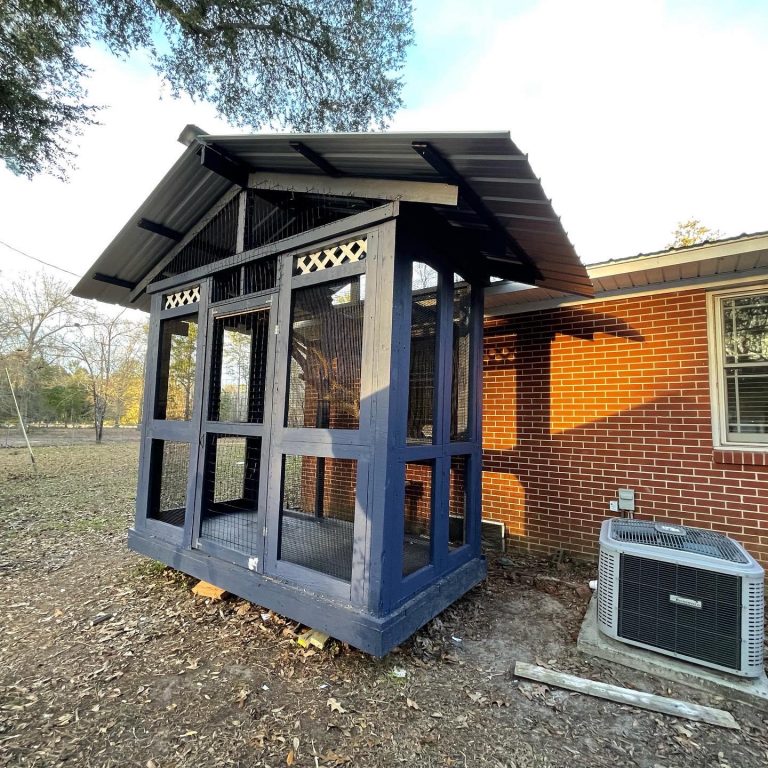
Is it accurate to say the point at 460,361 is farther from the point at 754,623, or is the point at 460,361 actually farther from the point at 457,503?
the point at 754,623

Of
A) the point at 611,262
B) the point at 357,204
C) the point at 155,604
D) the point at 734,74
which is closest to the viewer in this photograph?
the point at 357,204

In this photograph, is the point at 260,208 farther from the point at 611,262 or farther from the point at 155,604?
the point at 155,604

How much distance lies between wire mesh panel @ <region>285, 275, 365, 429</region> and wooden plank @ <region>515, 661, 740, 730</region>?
184cm

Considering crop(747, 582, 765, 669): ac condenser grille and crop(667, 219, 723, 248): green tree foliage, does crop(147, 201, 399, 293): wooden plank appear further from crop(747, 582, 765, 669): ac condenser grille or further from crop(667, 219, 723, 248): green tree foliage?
crop(667, 219, 723, 248): green tree foliage

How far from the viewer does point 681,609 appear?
2.39m

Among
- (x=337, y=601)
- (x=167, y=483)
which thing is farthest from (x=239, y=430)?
(x=337, y=601)

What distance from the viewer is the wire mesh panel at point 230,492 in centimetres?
333

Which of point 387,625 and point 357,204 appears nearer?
point 387,625

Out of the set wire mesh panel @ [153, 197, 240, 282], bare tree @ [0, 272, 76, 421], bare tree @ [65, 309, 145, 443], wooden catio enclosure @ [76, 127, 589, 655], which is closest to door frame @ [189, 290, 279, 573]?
wooden catio enclosure @ [76, 127, 589, 655]

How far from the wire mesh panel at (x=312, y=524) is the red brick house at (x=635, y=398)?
192cm

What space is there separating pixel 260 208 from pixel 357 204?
3.69 feet

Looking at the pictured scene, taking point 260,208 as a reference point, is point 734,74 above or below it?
above

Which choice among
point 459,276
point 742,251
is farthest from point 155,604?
point 742,251

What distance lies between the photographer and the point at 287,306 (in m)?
2.98
